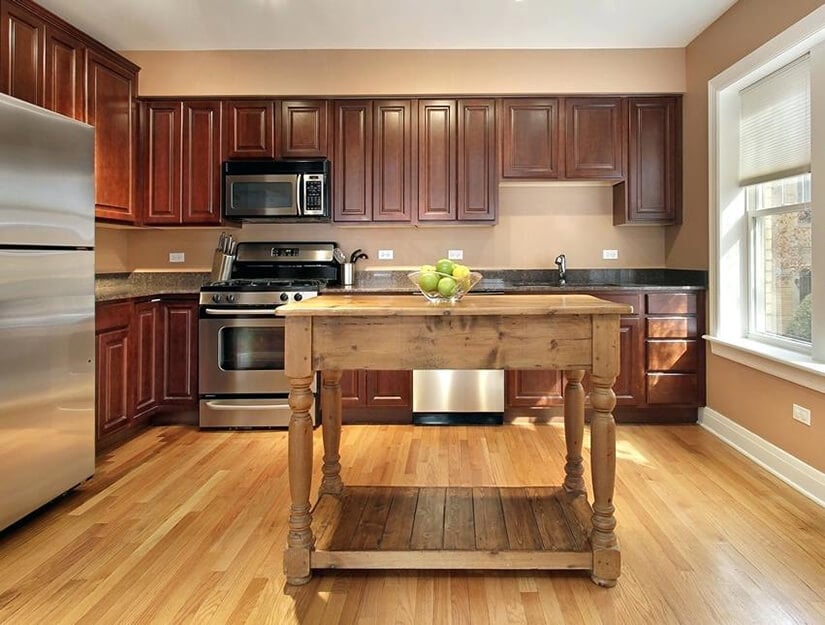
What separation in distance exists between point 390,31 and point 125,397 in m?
2.84

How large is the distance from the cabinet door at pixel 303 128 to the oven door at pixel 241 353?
1196 mm

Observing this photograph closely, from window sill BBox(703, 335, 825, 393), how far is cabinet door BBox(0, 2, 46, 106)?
13.3 ft

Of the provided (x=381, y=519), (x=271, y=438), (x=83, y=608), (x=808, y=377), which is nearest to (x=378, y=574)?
(x=381, y=519)

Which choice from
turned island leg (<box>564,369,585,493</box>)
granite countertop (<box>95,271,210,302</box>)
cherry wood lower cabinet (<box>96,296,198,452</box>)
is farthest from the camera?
granite countertop (<box>95,271,210,302</box>)

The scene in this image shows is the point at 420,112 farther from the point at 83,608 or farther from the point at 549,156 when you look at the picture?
the point at 83,608

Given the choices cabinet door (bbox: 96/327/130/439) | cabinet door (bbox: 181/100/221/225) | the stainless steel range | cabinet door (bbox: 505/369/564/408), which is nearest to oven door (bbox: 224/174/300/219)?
cabinet door (bbox: 181/100/221/225)

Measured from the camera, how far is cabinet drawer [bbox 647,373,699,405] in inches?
153

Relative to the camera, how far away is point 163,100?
13.6 ft

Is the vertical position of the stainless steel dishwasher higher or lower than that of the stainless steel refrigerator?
lower

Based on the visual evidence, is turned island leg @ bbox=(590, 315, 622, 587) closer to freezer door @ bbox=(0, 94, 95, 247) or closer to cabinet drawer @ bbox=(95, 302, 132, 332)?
freezer door @ bbox=(0, 94, 95, 247)

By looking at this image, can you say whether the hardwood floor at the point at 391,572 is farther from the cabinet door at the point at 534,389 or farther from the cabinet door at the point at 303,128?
the cabinet door at the point at 303,128

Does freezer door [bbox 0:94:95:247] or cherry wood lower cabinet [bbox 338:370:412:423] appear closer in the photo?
freezer door [bbox 0:94:95:247]

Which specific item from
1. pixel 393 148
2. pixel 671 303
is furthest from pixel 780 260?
pixel 393 148

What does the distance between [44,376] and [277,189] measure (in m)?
2.11
